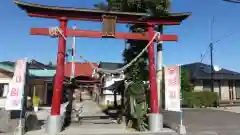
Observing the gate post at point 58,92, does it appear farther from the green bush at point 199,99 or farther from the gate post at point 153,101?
the green bush at point 199,99

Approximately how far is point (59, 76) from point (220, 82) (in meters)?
27.1

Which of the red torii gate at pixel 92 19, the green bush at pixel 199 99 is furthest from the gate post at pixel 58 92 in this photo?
the green bush at pixel 199 99

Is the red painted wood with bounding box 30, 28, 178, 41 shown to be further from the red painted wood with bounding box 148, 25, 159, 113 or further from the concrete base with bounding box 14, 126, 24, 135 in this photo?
the concrete base with bounding box 14, 126, 24, 135

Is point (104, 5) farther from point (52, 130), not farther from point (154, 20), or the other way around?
point (52, 130)

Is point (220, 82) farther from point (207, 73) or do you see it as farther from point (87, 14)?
point (87, 14)

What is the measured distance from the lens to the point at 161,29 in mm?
17609

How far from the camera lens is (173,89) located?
12.3 m

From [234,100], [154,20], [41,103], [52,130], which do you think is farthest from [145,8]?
[234,100]

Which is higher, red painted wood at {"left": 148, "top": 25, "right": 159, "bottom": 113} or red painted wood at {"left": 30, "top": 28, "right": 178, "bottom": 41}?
red painted wood at {"left": 30, "top": 28, "right": 178, "bottom": 41}

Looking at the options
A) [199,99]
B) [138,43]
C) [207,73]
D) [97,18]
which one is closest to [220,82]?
[207,73]

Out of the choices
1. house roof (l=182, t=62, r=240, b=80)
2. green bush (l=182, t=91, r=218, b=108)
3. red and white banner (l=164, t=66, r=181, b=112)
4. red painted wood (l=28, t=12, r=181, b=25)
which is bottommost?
green bush (l=182, t=91, r=218, b=108)

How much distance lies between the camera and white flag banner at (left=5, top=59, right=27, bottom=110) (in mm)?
10875

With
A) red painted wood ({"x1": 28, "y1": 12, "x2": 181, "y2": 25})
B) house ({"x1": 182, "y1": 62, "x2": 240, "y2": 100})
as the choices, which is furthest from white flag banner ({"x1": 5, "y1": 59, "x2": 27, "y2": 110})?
house ({"x1": 182, "y1": 62, "x2": 240, "y2": 100})

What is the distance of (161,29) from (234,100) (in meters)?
20.3
